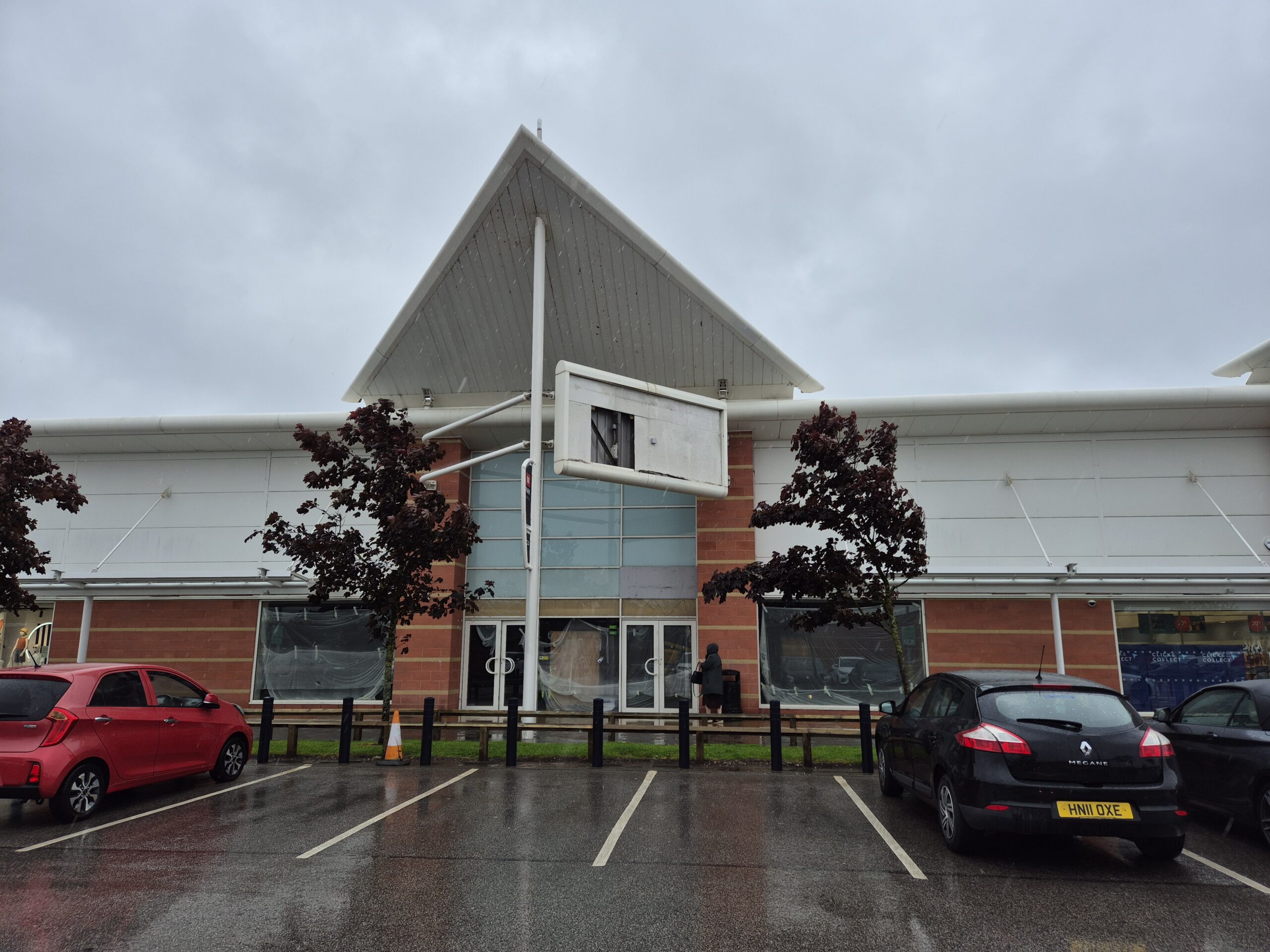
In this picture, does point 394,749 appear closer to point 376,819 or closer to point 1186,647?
point 376,819

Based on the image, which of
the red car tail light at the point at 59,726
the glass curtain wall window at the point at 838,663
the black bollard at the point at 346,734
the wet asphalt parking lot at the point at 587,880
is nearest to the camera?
the wet asphalt parking lot at the point at 587,880

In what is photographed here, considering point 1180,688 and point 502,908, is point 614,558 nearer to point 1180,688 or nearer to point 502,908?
point 1180,688

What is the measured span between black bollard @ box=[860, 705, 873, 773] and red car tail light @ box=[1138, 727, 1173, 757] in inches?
186

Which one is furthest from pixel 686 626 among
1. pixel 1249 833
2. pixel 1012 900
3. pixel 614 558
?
pixel 1012 900

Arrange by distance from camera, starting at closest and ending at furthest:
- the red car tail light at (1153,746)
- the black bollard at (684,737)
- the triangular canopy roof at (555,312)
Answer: the red car tail light at (1153,746)
the black bollard at (684,737)
the triangular canopy roof at (555,312)

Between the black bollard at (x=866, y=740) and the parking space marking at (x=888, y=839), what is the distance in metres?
1.21

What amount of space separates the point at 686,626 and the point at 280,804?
965cm

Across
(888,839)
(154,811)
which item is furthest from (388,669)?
(888,839)

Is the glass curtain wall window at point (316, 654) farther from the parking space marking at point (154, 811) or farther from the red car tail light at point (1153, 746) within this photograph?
the red car tail light at point (1153, 746)

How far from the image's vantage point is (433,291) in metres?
16.1

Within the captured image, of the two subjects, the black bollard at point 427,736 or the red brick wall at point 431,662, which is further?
the red brick wall at point 431,662

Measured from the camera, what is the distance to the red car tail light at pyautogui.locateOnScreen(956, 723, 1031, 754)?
599cm

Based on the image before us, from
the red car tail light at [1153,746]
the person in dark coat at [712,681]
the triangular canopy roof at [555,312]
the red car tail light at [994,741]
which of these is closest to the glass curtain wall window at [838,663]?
the person in dark coat at [712,681]

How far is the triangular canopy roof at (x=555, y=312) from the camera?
14.7 metres
